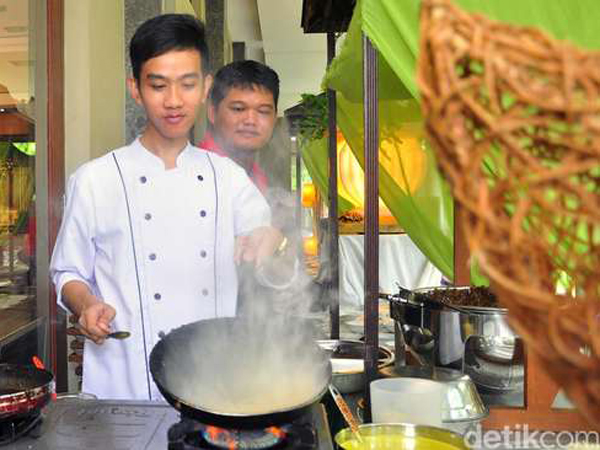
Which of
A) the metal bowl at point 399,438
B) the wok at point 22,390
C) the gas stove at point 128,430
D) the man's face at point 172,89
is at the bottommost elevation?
the gas stove at point 128,430

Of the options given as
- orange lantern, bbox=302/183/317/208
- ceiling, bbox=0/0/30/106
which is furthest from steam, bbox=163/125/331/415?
orange lantern, bbox=302/183/317/208

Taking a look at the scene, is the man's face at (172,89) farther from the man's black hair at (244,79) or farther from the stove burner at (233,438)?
the stove burner at (233,438)

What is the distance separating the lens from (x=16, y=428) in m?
1.50

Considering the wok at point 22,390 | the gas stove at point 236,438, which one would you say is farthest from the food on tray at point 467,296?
the wok at point 22,390

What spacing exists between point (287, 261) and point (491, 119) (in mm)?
2225

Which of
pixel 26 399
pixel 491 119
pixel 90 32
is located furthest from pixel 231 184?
pixel 491 119

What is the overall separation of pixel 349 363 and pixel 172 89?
1.25 meters

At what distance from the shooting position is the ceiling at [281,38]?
9.77 meters

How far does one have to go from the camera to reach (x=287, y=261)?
8.49ft

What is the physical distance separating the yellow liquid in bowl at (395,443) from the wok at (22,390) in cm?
81

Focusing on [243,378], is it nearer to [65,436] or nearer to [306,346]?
[306,346]

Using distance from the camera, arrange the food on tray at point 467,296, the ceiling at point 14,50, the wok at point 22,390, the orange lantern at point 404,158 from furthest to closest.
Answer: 1. the orange lantern at point 404,158
2. the ceiling at point 14,50
3. the food on tray at point 467,296
4. the wok at point 22,390

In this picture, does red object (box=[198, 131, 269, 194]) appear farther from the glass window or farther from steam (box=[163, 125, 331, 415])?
steam (box=[163, 125, 331, 415])

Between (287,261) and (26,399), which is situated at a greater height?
(287,261)
